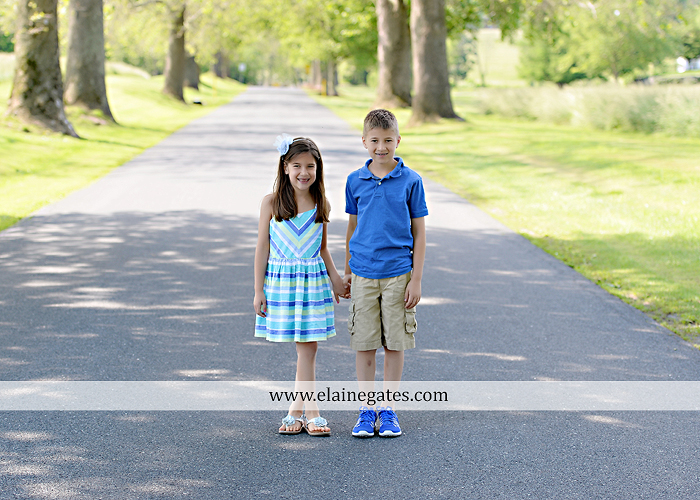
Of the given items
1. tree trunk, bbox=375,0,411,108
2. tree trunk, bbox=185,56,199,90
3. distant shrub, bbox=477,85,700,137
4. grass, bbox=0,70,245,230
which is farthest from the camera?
tree trunk, bbox=185,56,199,90

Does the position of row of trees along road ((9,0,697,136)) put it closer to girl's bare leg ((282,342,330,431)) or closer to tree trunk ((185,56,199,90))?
tree trunk ((185,56,199,90))

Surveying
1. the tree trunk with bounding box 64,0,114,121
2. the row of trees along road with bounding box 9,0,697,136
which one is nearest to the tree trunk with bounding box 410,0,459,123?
the row of trees along road with bounding box 9,0,697,136

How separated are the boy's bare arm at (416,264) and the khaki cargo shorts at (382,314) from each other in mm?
56

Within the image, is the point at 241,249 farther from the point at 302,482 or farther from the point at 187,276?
the point at 302,482

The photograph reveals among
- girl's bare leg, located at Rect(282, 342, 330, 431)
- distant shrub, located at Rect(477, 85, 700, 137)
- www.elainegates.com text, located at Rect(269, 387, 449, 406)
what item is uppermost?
distant shrub, located at Rect(477, 85, 700, 137)

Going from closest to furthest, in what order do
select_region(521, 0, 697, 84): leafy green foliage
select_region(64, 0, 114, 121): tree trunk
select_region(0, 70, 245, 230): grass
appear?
select_region(0, 70, 245, 230): grass < select_region(64, 0, 114, 121): tree trunk < select_region(521, 0, 697, 84): leafy green foliage

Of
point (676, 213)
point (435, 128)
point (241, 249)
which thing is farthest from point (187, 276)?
point (435, 128)

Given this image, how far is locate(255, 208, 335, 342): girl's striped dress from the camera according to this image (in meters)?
3.72

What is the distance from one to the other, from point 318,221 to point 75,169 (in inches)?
469

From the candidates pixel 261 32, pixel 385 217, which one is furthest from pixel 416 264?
pixel 261 32

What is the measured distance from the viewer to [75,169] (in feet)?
47.2

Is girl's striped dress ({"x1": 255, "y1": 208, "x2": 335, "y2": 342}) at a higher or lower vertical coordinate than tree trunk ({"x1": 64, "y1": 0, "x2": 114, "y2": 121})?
lower

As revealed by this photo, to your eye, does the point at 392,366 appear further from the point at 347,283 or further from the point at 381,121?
the point at 381,121

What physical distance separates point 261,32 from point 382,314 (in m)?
50.7
